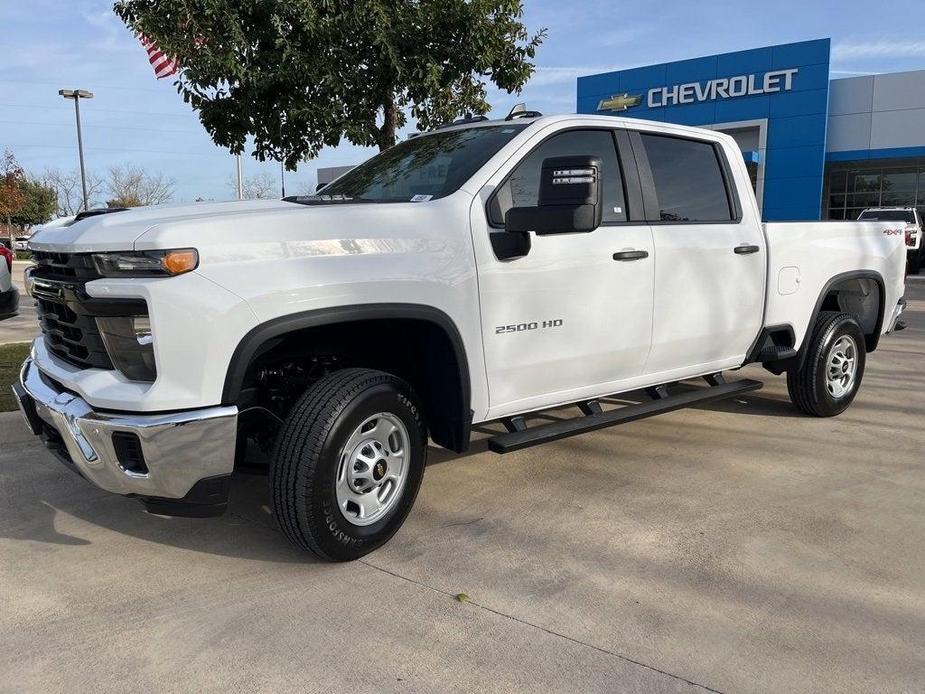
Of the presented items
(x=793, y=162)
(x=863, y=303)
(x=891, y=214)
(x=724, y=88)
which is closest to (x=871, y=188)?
(x=793, y=162)

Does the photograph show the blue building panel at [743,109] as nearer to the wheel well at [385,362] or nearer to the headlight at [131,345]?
the wheel well at [385,362]

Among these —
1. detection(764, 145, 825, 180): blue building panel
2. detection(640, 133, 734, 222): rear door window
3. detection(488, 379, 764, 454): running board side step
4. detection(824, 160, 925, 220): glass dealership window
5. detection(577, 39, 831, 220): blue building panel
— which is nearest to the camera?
detection(488, 379, 764, 454): running board side step

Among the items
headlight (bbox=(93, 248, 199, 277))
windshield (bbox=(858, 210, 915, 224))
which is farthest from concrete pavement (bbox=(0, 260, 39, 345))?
windshield (bbox=(858, 210, 915, 224))

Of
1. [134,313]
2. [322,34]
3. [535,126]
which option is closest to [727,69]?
[322,34]

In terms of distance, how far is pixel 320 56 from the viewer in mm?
6281

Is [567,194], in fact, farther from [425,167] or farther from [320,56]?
[320,56]

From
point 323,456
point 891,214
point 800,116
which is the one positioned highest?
point 800,116

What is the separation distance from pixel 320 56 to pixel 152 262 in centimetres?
409

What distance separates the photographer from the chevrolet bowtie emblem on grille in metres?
29.8

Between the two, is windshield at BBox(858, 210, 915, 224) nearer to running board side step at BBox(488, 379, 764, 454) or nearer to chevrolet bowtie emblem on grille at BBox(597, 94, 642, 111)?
chevrolet bowtie emblem on grille at BBox(597, 94, 642, 111)

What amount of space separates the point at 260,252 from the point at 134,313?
505 mm

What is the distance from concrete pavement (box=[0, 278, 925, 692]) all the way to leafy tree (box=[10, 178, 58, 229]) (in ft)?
155

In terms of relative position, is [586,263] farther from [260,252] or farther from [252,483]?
[252,483]

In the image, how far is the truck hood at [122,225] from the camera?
111 inches
